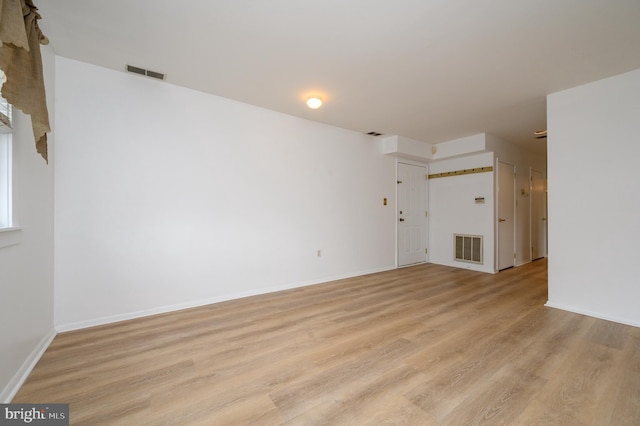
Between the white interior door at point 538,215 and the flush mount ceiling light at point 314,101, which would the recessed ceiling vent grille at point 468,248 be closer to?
the white interior door at point 538,215

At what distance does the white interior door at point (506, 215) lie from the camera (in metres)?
4.88

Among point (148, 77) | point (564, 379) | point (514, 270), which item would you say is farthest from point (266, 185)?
point (514, 270)

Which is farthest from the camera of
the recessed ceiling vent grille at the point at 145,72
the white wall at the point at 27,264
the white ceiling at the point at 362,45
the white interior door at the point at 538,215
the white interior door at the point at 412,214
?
the white interior door at the point at 538,215

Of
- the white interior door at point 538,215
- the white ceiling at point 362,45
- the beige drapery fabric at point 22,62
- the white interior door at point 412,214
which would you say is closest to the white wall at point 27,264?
the beige drapery fabric at point 22,62

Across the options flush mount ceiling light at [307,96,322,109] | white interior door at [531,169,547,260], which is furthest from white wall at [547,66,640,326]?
white interior door at [531,169,547,260]

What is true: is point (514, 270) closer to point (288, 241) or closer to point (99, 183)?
point (288, 241)

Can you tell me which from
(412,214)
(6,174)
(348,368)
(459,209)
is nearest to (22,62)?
(6,174)

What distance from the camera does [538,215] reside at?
6.07 meters

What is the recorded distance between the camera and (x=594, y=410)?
4.75ft

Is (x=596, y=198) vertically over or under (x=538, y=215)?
over

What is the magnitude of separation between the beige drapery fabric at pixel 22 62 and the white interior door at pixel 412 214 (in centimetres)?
501

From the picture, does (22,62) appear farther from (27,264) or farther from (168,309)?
(168,309)

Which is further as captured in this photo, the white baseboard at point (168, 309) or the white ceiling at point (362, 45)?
the white baseboard at point (168, 309)

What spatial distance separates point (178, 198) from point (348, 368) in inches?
97.8
